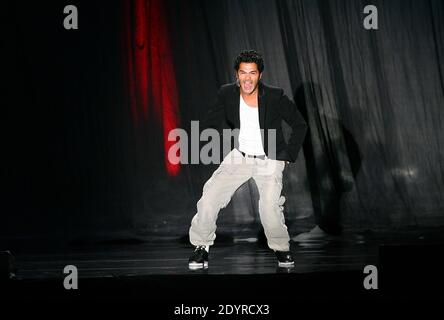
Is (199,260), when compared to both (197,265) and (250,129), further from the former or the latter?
(250,129)

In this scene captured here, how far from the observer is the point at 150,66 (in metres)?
5.48

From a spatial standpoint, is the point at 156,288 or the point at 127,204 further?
the point at 127,204

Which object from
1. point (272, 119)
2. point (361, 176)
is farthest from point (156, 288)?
point (361, 176)

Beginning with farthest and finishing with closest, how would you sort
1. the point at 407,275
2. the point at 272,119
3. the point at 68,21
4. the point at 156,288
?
1. the point at 68,21
2. the point at 272,119
3. the point at 156,288
4. the point at 407,275

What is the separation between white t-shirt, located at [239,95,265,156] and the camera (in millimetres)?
3785

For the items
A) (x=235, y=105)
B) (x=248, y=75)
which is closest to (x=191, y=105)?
(x=235, y=105)

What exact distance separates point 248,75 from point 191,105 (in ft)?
6.02

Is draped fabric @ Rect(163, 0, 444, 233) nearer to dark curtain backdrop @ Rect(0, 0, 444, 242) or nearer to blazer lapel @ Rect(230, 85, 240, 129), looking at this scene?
dark curtain backdrop @ Rect(0, 0, 444, 242)

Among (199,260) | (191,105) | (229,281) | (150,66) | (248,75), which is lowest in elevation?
(229,281)

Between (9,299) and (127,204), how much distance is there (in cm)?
242

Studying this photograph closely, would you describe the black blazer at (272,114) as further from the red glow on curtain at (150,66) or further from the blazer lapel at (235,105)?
the red glow on curtain at (150,66)

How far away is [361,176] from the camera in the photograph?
554 cm
